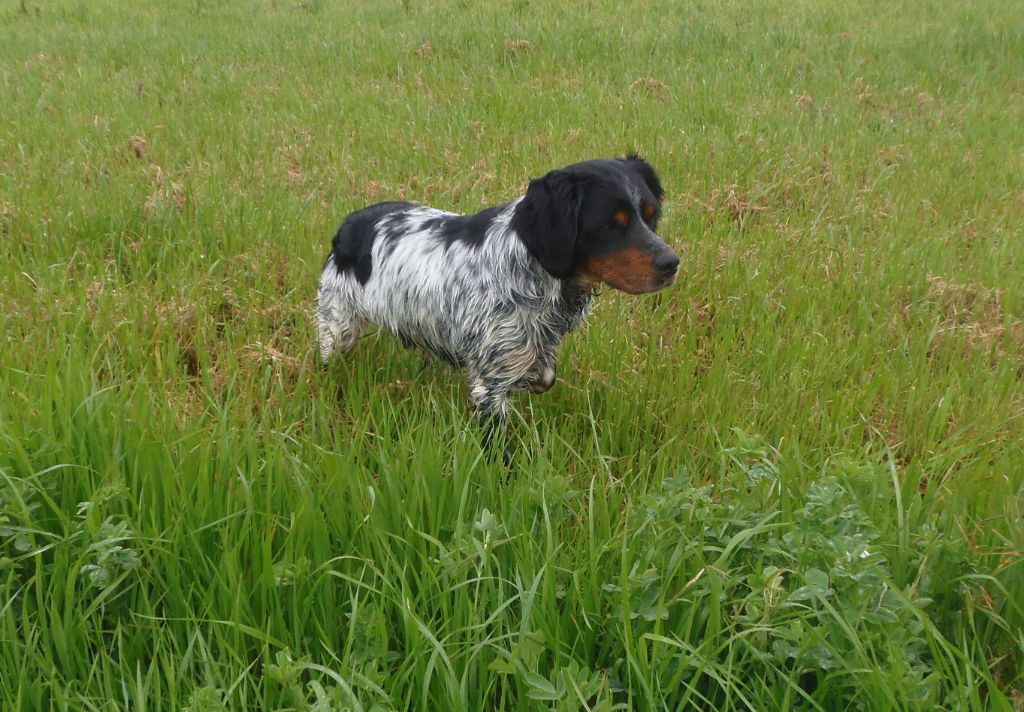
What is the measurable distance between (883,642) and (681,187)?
Answer: 12.4 feet

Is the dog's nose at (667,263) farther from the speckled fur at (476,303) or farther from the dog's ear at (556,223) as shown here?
the speckled fur at (476,303)

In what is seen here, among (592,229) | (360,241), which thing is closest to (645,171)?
(592,229)

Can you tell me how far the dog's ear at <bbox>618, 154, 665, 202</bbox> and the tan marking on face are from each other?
19.6 inches

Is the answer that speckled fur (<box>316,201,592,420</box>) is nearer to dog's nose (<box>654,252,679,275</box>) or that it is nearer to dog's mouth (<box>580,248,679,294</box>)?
dog's mouth (<box>580,248,679,294</box>)

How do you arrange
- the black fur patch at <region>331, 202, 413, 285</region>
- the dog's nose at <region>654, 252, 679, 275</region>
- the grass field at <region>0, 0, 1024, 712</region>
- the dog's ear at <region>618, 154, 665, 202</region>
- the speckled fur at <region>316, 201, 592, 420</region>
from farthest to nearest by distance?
the black fur patch at <region>331, 202, 413, 285</region> < the dog's ear at <region>618, 154, 665, 202</region> < the speckled fur at <region>316, 201, 592, 420</region> < the dog's nose at <region>654, 252, 679, 275</region> < the grass field at <region>0, 0, 1024, 712</region>

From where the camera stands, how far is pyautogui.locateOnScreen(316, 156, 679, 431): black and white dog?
2682 mm

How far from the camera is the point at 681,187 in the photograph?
5055mm

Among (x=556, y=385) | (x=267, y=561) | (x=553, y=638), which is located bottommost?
(x=556, y=385)

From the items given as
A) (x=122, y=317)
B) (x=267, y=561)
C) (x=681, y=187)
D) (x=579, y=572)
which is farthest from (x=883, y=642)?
(x=681, y=187)

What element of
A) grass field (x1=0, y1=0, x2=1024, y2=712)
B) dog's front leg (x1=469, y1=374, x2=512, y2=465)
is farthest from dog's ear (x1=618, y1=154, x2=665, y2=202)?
dog's front leg (x1=469, y1=374, x2=512, y2=465)

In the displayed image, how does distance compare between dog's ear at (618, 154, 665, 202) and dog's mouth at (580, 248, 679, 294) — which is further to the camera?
dog's ear at (618, 154, 665, 202)

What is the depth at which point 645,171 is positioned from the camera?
10.1 feet

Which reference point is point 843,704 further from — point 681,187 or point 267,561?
point 681,187

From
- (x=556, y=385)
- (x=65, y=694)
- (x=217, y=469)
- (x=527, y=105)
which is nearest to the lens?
(x=65, y=694)
